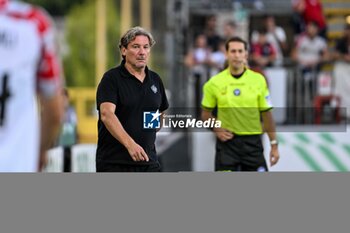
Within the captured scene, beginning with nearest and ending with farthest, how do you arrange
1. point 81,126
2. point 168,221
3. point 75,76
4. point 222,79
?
1. point 168,221
2. point 222,79
3. point 81,126
4. point 75,76

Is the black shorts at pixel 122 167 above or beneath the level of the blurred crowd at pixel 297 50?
beneath

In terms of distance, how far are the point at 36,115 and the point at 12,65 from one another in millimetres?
341

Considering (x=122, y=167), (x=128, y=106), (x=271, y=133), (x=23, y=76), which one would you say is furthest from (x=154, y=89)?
(x=271, y=133)

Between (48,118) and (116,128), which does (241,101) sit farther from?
(48,118)

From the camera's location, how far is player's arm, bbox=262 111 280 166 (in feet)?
21.3

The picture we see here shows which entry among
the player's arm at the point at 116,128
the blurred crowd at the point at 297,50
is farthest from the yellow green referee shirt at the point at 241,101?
the blurred crowd at the point at 297,50

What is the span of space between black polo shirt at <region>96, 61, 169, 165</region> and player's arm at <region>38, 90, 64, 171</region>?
1.08 ft

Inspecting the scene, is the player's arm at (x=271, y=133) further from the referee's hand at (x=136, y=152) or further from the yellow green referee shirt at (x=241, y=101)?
the referee's hand at (x=136, y=152)

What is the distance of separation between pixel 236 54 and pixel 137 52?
3.87 feet

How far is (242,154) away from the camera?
6.48 m

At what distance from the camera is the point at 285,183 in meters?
6.80

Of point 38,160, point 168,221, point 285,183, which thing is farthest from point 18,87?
point 285,183

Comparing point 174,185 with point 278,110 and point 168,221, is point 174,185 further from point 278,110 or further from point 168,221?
point 278,110

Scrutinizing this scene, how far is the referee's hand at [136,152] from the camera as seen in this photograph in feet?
17.5
